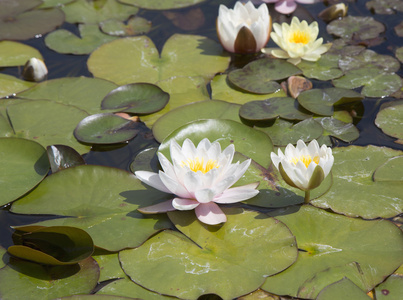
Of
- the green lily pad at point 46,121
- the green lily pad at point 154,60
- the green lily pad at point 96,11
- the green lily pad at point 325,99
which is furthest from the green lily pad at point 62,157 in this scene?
the green lily pad at point 96,11

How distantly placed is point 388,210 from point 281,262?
0.75 meters

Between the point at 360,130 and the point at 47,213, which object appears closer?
the point at 47,213

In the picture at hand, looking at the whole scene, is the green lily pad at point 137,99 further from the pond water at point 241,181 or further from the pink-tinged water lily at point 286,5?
the pink-tinged water lily at point 286,5

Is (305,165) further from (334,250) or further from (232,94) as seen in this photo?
(232,94)

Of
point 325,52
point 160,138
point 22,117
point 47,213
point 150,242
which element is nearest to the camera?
point 150,242

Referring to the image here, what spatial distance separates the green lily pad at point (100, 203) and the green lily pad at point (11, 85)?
1.22 metres

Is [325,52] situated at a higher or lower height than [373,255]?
higher

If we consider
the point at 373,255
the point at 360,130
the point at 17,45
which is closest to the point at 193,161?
the point at 373,255

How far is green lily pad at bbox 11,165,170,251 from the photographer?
235 cm

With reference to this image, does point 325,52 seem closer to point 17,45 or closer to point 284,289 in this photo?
point 284,289

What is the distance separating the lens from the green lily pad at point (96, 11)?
14.5ft

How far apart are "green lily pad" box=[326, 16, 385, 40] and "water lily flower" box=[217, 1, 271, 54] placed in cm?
74

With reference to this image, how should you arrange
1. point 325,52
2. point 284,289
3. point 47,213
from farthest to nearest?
point 325,52 → point 47,213 → point 284,289

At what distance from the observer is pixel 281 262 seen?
219 cm
